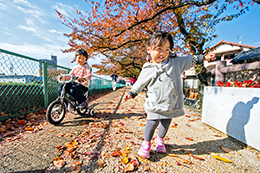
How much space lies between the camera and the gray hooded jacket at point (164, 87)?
146 centimetres

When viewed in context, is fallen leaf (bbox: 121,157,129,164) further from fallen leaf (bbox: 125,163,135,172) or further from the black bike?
the black bike

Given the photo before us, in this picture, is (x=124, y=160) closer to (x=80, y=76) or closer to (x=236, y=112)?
(x=236, y=112)

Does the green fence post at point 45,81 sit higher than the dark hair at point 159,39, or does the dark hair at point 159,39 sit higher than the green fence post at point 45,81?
the dark hair at point 159,39

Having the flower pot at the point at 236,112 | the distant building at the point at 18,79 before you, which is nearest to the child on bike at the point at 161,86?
the flower pot at the point at 236,112

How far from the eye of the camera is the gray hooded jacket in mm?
1455

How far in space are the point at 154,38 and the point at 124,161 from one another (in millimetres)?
1603

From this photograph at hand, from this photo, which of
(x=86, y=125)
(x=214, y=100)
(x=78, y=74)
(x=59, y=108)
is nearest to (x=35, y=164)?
(x=86, y=125)

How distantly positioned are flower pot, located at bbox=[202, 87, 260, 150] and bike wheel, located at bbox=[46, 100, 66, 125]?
337cm

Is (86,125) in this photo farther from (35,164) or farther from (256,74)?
(256,74)

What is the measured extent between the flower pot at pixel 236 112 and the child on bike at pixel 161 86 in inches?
45.1

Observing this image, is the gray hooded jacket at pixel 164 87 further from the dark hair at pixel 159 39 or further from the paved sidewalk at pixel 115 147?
the paved sidewalk at pixel 115 147

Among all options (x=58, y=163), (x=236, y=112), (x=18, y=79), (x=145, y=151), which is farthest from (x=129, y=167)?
(x=18, y=79)

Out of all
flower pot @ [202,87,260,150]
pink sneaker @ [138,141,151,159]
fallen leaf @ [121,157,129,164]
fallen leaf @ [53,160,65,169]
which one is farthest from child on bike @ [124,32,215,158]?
flower pot @ [202,87,260,150]

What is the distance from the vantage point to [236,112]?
78.4 inches
